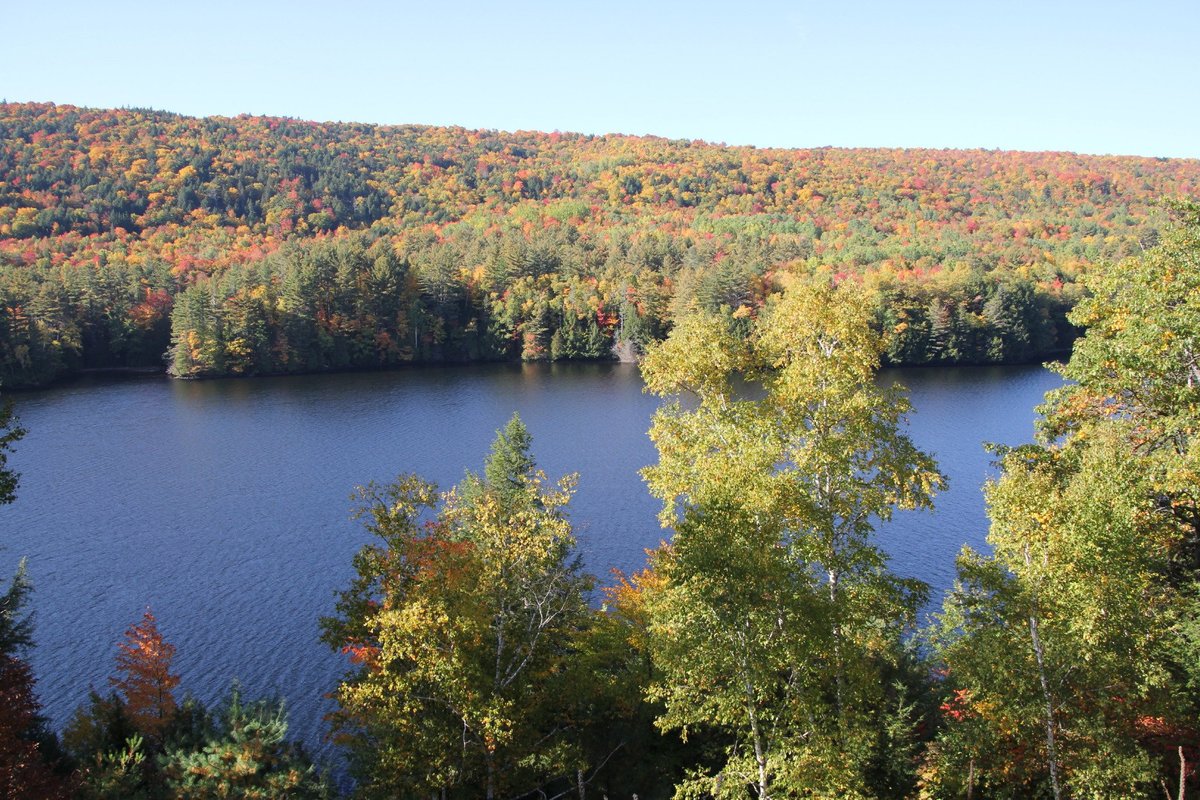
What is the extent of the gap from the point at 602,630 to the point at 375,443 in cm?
3949

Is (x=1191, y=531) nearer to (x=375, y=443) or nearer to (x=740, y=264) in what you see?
(x=375, y=443)

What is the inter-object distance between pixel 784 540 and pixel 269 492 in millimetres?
38307

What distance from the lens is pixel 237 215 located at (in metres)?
129

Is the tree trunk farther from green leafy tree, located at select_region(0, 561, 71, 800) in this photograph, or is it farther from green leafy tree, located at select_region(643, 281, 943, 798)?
green leafy tree, located at select_region(0, 561, 71, 800)

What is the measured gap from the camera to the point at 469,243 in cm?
11669

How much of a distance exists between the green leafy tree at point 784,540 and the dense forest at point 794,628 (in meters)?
0.06

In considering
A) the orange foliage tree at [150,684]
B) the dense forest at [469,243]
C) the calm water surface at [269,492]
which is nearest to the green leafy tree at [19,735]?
the orange foliage tree at [150,684]

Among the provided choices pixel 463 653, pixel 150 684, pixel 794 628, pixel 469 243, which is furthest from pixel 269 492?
pixel 469 243

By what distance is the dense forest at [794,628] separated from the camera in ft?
39.5

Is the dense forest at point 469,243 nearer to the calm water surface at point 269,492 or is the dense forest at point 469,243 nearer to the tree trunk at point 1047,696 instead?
the calm water surface at point 269,492

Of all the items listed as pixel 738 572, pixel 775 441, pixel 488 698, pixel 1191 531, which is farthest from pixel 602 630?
pixel 1191 531

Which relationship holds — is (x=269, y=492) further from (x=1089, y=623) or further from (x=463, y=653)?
(x=1089, y=623)

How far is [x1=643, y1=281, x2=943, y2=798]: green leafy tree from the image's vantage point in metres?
11.3

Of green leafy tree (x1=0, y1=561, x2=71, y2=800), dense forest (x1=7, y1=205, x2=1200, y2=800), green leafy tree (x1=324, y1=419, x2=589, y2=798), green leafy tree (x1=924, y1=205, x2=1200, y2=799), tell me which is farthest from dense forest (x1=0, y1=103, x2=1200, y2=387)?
green leafy tree (x1=0, y1=561, x2=71, y2=800)
